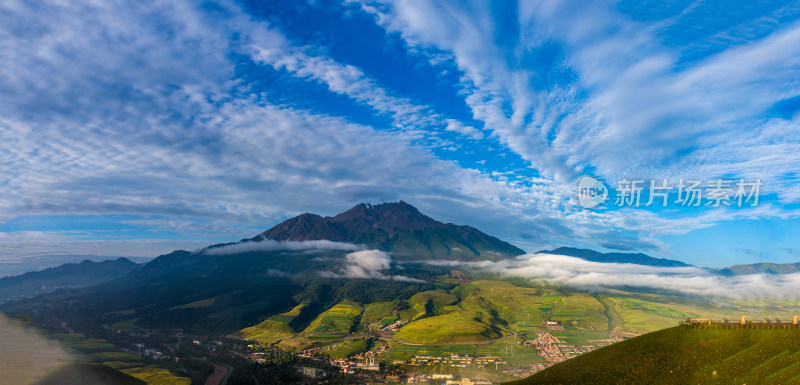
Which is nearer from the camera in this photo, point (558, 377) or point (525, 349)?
point (558, 377)

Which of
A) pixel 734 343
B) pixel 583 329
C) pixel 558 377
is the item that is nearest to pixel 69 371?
pixel 558 377

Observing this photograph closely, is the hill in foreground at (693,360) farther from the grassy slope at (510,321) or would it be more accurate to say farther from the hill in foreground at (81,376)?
the grassy slope at (510,321)

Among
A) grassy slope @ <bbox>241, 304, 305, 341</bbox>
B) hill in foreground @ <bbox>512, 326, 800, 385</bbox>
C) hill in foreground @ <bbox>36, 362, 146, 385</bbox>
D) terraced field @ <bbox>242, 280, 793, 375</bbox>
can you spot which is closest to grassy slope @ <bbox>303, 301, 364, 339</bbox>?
terraced field @ <bbox>242, 280, 793, 375</bbox>

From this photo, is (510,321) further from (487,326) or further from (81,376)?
(81,376)

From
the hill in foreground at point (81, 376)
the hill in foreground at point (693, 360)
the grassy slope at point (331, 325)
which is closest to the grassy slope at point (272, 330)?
the grassy slope at point (331, 325)

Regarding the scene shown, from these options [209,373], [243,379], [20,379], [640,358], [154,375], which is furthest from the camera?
[209,373]

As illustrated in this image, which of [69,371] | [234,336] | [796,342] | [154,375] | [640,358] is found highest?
[796,342]

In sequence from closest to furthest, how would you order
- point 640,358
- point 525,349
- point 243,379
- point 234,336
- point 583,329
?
point 640,358
point 243,379
point 525,349
point 583,329
point 234,336

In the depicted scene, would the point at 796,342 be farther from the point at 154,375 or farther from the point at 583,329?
the point at 583,329
